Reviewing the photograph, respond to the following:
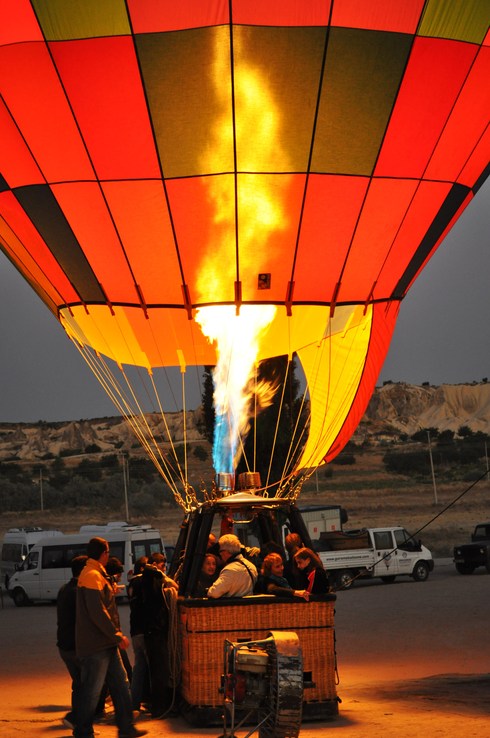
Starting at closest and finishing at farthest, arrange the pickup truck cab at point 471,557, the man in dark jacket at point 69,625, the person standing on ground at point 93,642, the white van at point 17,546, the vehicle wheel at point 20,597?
1. the person standing on ground at point 93,642
2. the man in dark jacket at point 69,625
3. the vehicle wheel at point 20,597
4. the pickup truck cab at point 471,557
5. the white van at point 17,546

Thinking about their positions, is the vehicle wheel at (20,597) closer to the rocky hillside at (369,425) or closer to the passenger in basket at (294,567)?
the passenger in basket at (294,567)

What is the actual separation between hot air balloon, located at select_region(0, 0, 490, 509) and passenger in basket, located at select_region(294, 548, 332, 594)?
1176 millimetres

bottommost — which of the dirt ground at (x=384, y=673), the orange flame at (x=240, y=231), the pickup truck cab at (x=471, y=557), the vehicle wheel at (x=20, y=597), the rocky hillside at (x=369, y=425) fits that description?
the dirt ground at (x=384, y=673)

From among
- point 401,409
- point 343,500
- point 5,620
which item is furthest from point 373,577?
point 401,409

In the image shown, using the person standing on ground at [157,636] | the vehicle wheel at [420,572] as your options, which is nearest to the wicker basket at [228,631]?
the person standing on ground at [157,636]

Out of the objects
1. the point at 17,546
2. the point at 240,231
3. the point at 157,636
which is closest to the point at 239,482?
the point at 157,636

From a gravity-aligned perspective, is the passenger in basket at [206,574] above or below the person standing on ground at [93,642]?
above

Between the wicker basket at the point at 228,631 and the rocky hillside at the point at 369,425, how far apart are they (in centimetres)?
6151

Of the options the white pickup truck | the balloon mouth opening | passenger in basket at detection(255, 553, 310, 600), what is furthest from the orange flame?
the white pickup truck

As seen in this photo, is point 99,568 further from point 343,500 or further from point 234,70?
point 343,500

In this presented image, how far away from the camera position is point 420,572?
2455cm

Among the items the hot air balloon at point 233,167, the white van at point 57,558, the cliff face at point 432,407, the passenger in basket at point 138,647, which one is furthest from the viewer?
the cliff face at point 432,407

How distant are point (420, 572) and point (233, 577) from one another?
1756 cm

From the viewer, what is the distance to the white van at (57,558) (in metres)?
23.3
